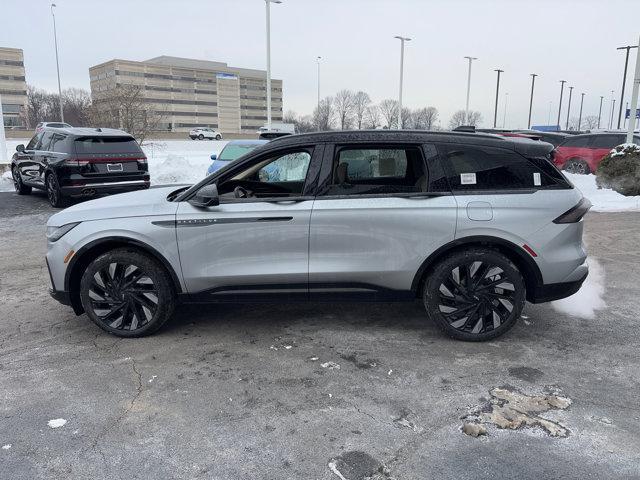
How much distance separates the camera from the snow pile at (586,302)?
514 cm

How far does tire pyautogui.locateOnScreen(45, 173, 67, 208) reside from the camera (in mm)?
11126

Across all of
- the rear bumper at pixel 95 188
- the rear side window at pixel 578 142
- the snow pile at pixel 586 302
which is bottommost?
the snow pile at pixel 586 302

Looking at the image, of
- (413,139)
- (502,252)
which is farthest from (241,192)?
(502,252)

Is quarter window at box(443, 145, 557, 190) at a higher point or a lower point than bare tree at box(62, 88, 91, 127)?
lower

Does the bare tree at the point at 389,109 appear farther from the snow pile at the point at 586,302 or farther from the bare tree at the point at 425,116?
the snow pile at the point at 586,302

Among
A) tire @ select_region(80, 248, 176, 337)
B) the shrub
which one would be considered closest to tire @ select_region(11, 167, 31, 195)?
tire @ select_region(80, 248, 176, 337)

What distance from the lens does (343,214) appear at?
13.8 ft

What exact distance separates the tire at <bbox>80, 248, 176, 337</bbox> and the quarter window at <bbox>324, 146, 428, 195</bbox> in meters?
1.61

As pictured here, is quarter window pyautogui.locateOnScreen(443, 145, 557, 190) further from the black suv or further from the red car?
the red car

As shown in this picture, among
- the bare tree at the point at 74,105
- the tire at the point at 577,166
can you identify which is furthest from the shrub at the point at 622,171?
the bare tree at the point at 74,105

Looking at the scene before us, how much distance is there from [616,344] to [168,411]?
363cm

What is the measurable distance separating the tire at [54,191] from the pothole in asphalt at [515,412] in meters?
10.3

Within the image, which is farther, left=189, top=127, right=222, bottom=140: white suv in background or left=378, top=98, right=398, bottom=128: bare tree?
left=378, top=98, right=398, bottom=128: bare tree

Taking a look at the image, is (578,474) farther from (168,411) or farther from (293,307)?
(293,307)
